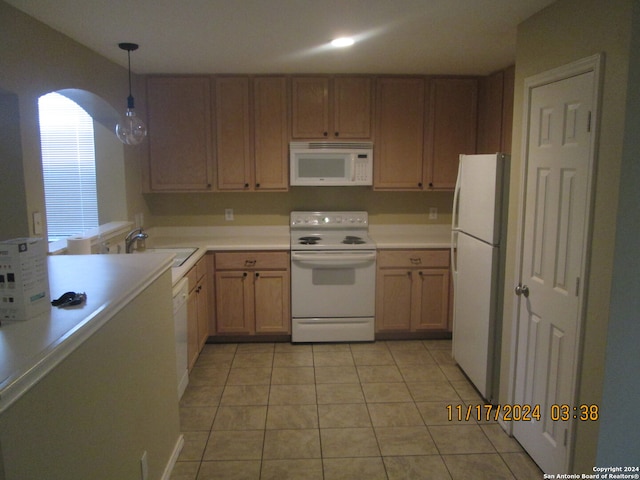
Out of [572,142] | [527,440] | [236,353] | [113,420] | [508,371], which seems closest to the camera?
[113,420]

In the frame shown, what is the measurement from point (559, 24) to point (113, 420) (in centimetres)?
255

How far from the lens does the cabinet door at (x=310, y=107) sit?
4195 millimetres

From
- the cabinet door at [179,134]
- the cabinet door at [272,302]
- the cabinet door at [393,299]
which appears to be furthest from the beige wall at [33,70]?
the cabinet door at [393,299]

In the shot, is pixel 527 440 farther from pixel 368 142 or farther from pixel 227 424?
pixel 368 142

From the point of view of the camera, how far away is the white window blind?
4.60 metres

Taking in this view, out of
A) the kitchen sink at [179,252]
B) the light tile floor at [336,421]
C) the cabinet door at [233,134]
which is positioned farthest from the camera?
the cabinet door at [233,134]

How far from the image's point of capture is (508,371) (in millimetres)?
2834

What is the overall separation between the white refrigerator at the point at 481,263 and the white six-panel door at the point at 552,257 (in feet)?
0.98

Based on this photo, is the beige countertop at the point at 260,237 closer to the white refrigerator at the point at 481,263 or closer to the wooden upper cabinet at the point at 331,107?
the white refrigerator at the point at 481,263

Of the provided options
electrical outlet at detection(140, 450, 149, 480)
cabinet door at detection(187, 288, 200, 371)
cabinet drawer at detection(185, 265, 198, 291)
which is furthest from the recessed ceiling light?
electrical outlet at detection(140, 450, 149, 480)

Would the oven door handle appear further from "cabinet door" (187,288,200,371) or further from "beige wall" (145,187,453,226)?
"cabinet door" (187,288,200,371)

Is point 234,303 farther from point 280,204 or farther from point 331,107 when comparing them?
point 331,107

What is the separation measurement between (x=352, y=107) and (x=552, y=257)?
2.44 metres

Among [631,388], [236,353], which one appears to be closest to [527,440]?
[631,388]
